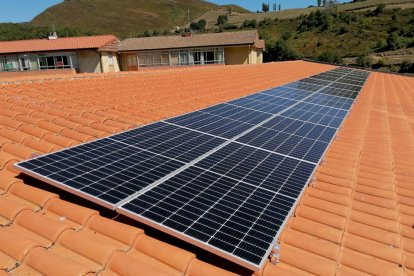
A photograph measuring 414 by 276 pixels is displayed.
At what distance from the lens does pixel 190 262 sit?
363 centimetres

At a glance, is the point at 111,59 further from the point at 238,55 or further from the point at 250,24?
the point at 250,24

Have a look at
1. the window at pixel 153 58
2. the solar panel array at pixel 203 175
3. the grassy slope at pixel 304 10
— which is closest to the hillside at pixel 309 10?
the grassy slope at pixel 304 10

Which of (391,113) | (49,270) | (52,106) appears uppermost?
(52,106)

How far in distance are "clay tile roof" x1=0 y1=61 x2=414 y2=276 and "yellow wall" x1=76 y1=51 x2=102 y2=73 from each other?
3586 cm

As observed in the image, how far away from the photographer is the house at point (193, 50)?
45.1 meters

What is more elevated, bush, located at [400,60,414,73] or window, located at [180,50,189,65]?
window, located at [180,50,189,65]

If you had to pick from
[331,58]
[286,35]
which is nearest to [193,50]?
[331,58]

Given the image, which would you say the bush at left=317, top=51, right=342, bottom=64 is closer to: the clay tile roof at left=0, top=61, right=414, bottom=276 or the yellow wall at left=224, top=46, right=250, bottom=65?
the yellow wall at left=224, top=46, right=250, bottom=65

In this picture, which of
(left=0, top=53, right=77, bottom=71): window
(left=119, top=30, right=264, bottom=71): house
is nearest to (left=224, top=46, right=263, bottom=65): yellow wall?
(left=119, top=30, right=264, bottom=71): house

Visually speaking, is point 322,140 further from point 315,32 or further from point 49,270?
point 315,32

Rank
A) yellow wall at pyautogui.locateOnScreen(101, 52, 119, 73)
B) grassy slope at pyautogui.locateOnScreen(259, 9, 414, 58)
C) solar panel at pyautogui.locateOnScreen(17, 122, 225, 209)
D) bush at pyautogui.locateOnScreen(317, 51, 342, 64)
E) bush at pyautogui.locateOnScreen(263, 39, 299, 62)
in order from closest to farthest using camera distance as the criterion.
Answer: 1. solar panel at pyautogui.locateOnScreen(17, 122, 225, 209)
2. yellow wall at pyautogui.locateOnScreen(101, 52, 119, 73)
3. bush at pyautogui.locateOnScreen(317, 51, 342, 64)
4. bush at pyautogui.locateOnScreen(263, 39, 299, 62)
5. grassy slope at pyautogui.locateOnScreen(259, 9, 414, 58)

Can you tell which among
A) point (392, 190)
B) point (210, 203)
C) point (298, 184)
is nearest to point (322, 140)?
Answer: point (392, 190)

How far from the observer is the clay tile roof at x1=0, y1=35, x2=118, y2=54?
43.2 metres

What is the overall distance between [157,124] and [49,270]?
4.37 metres
